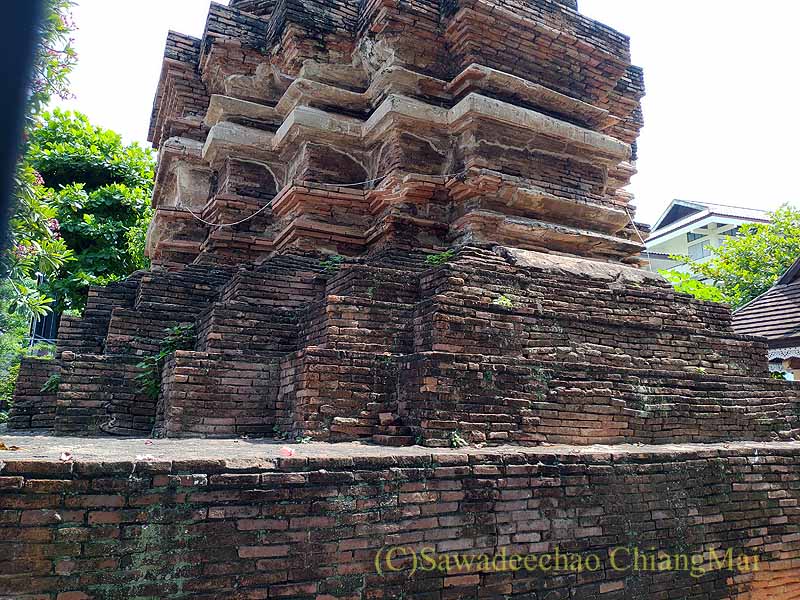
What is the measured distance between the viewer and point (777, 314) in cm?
1147

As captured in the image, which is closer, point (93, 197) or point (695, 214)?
point (93, 197)

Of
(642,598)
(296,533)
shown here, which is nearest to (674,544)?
(642,598)

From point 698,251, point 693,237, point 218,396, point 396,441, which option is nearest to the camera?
point 396,441

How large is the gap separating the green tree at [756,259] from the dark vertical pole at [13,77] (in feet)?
66.7

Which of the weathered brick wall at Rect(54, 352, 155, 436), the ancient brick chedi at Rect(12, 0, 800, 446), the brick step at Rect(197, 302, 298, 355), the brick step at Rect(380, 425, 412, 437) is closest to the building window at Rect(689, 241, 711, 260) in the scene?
the ancient brick chedi at Rect(12, 0, 800, 446)

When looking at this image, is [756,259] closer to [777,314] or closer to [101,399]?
[777,314]

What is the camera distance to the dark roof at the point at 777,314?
35.4 feet

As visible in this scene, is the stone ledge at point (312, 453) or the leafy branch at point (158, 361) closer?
the stone ledge at point (312, 453)

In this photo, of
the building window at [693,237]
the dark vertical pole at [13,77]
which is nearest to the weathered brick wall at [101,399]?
the dark vertical pole at [13,77]

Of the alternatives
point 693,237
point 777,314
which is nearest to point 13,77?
point 777,314

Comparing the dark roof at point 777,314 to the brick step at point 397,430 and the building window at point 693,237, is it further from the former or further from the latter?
the building window at point 693,237

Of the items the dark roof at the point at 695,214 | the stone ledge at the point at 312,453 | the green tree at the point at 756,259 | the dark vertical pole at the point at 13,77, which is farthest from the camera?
the dark roof at the point at 695,214

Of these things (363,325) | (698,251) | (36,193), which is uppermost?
(698,251)

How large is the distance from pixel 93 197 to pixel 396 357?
568 inches
